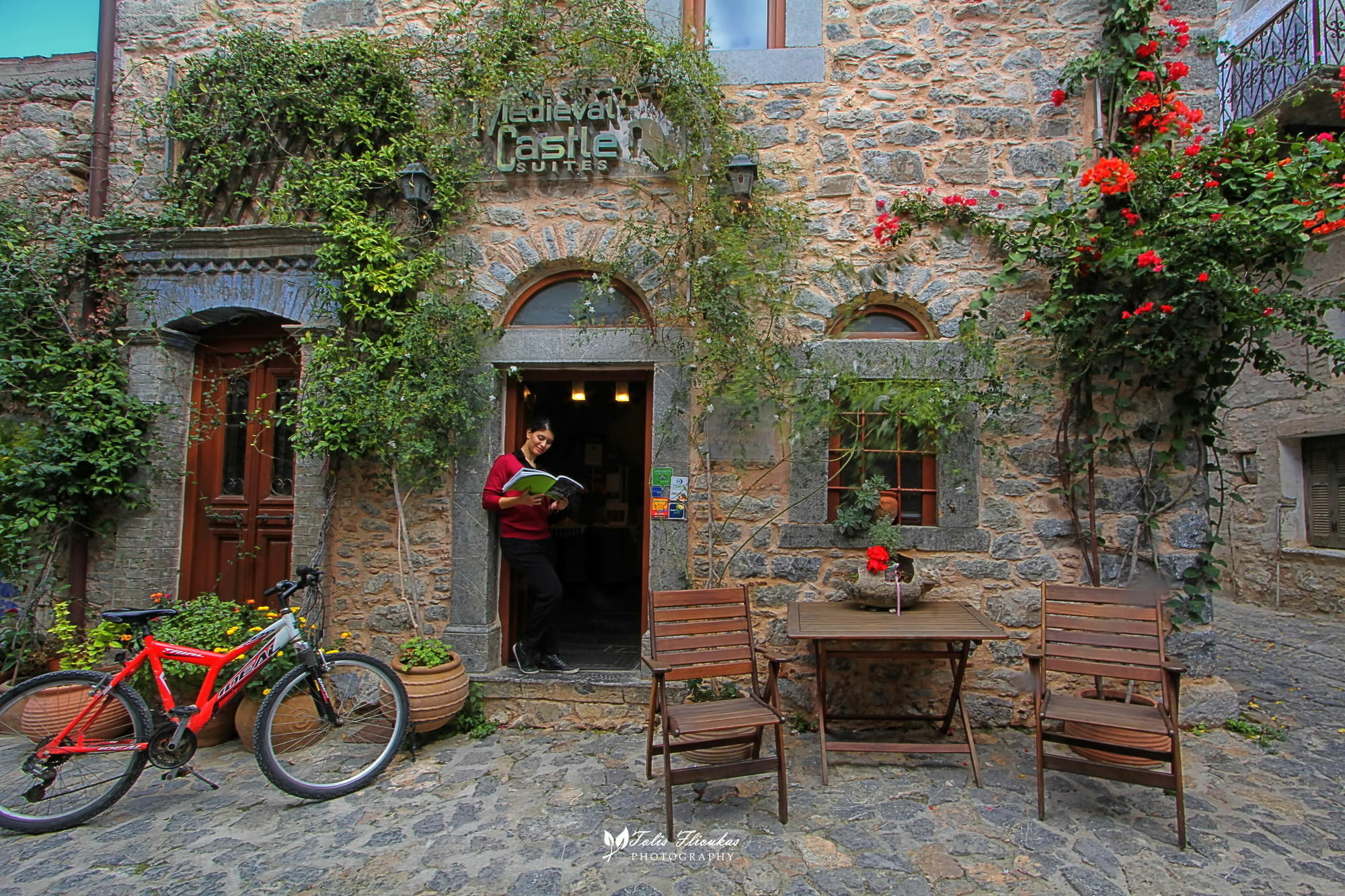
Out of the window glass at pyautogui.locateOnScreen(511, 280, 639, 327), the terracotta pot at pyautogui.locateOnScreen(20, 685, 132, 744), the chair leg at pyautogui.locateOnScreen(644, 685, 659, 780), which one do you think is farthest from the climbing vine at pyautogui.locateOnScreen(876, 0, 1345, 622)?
the terracotta pot at pyautogui.locateOnScreen(20, 685, 132, 744)

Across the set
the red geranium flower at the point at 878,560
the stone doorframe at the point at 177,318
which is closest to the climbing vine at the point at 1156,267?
the red geranium flower at the point at 878,560

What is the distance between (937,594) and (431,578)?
10.3 feet

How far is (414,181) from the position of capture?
4430 mm

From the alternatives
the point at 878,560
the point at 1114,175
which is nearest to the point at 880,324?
the point at 1114,175

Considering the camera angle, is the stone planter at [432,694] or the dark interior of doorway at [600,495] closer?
the stone planter at [432,694]

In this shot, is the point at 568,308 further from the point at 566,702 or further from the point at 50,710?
the point at 50,710

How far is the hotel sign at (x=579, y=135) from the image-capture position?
4.55 m

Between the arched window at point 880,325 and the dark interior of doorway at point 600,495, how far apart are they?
2883 millimetres

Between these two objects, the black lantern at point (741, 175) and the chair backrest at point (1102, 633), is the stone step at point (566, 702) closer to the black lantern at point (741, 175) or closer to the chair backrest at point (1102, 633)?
the chair backrest at point (1102, 633)

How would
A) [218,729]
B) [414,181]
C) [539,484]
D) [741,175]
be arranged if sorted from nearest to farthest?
[218,729] → [539,484] → [741,175] → [414,181]

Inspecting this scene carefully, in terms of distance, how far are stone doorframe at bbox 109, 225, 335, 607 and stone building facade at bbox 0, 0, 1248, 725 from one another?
0.01 m

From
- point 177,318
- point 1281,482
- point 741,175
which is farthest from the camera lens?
point 1281,482

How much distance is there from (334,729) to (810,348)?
3.50 meters

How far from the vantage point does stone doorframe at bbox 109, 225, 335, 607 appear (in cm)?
463
